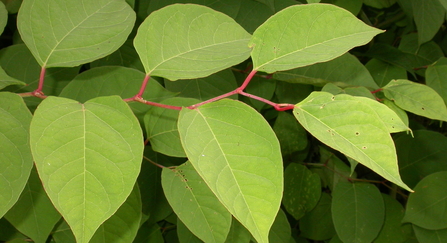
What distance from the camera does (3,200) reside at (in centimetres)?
50

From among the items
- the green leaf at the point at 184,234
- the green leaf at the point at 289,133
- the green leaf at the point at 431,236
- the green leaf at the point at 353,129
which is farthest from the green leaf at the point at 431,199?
the green leaf at the point at 353,129

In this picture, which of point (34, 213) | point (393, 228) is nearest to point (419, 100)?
point (393, 228)

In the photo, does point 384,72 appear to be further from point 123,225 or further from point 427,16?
point 123,225

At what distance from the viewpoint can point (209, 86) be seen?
1.03 meters

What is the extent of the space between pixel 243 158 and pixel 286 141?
951 mm

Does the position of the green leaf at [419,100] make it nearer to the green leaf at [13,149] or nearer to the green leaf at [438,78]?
the green leaf at [438,78]

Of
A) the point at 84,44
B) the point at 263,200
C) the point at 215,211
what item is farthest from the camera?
the point at 215,211

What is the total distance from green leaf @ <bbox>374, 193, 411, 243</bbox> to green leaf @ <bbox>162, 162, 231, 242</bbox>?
93cm

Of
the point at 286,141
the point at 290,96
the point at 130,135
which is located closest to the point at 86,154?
the point at 130,135

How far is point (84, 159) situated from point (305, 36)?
360 mm

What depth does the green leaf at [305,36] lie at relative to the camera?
0.56 metres

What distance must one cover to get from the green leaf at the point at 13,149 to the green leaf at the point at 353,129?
38cm

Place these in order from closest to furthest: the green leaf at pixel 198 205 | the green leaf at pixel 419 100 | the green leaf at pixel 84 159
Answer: the green leaf at pixel 84 159 → the green leaf at pixel 198 205 → the green leaf at pixel 419 100

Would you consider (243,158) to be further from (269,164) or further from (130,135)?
(130,135)
